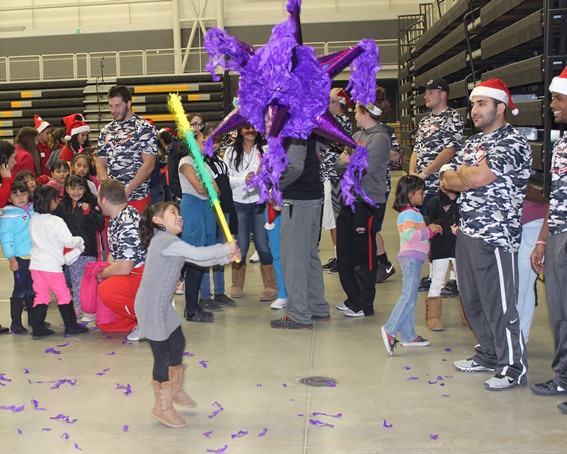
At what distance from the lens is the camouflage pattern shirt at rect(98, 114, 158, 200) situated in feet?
17.8

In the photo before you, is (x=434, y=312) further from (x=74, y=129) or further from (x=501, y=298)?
(x=74, y=129)

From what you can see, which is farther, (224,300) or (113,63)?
(113,63)

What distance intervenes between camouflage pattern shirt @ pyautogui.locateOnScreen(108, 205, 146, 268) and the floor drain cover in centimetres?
148

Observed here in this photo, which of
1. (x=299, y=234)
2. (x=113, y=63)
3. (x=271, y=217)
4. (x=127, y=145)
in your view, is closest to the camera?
(x=299, y=234)

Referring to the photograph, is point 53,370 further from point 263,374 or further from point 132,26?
point 132,26

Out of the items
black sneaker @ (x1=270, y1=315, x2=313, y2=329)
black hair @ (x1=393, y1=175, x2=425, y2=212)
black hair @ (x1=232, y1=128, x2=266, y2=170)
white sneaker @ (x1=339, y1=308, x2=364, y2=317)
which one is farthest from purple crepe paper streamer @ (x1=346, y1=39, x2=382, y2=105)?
black hair @ (x1=232, y1=128, x2=266, y2=170)

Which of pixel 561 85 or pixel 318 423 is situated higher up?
pixel 561 85

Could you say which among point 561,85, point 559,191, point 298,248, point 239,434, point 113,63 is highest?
point 113,63

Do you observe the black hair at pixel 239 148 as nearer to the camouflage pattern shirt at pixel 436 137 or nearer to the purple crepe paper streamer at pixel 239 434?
the camouflage pattern shirt at pixel 436 137

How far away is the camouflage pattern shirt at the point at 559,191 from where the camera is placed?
11.3 ft

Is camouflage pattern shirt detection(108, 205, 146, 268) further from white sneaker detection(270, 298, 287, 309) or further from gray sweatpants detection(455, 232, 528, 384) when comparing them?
gray sweatpants detection(455, 232, 528, 384)

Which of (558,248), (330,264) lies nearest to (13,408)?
(558,248)

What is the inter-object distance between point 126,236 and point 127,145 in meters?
1.01

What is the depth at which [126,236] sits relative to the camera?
4672 mm
